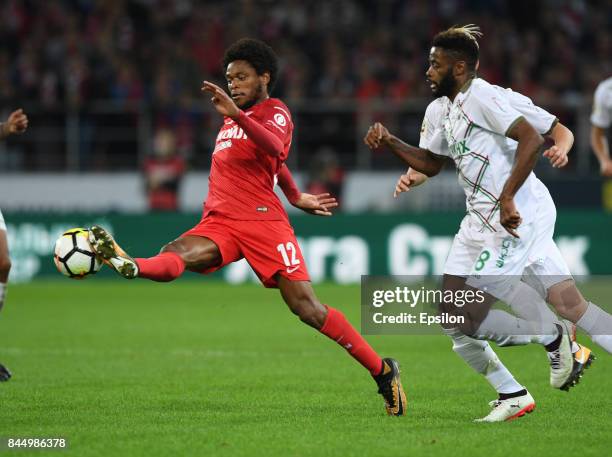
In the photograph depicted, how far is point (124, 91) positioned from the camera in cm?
2042

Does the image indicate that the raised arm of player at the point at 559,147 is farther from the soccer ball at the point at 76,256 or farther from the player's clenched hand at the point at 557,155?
the soccer ball at the point at 76,256

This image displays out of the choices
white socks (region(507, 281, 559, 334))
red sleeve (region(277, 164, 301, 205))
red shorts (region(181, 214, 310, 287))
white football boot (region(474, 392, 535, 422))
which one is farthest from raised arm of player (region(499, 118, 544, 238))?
red sleeve (region(277, 164, 301, 205))

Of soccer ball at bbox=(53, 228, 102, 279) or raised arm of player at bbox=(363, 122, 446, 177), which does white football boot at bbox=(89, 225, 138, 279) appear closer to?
soccer ball at bbox=(53, 228, 102, 279)

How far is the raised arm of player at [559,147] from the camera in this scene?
22.2 ft

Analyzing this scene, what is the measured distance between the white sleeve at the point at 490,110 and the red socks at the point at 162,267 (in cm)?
195

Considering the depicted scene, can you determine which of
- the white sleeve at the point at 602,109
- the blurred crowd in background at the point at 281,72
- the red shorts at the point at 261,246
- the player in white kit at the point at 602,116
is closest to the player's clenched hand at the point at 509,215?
the red shorts at the point at 261,246

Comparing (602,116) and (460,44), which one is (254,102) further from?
(602,116)

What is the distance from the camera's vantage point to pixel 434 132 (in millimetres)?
7262

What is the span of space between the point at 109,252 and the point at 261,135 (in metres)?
1.15

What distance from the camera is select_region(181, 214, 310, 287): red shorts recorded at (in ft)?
23.8

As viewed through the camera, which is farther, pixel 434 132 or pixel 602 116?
pixel 602 116

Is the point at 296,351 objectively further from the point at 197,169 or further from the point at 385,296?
the point at 197,169

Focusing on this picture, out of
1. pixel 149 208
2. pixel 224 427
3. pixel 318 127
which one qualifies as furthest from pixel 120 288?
pixel 224 427

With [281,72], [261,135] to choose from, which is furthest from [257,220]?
[281,72]
